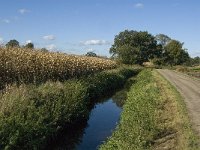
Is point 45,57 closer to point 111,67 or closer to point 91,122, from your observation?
point 91,122

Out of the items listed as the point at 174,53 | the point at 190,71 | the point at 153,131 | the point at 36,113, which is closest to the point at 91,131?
the point at 36,113

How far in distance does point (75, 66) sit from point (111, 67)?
2757 cm

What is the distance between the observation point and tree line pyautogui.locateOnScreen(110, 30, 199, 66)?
110 metres

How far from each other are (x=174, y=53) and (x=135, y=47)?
672 inches

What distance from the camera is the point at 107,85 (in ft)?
138

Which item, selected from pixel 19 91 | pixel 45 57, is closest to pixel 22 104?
pixel 19 91

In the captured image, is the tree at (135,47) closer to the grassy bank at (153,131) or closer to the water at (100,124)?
the water at (100,124)

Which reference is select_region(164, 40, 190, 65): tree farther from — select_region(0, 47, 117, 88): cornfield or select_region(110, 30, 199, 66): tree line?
select_region(0, 47, 117, 88): cornfield

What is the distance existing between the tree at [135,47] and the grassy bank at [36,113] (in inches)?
3296

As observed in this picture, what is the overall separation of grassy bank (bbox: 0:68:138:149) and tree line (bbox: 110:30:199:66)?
279 feet

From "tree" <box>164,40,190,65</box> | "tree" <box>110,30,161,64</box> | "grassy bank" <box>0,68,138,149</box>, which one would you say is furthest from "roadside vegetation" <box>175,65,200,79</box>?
"grassy bank" <box>0,68,138,149</box>

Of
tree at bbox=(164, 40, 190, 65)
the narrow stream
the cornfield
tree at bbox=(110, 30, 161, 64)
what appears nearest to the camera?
the narrow stream

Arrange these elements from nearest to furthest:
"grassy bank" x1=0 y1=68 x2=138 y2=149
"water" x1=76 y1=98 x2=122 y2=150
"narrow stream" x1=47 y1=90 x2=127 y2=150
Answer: "grassy bank" x1=0 y1=68 x2=138 y2=149 → "narrow stream" x1=47 y1=90 x2=127 y2=150 → "water" x1=76 y1=98 x2=122 y2=150

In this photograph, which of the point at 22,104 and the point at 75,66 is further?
the point at 75,66
